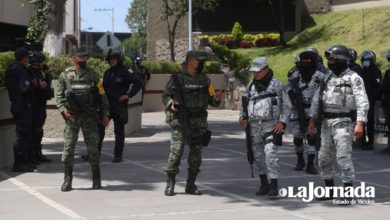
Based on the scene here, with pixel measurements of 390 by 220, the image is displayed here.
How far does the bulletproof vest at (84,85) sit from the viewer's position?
28.4 feet

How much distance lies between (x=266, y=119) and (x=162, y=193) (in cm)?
161

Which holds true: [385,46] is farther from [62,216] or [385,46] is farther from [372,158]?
[62,216]

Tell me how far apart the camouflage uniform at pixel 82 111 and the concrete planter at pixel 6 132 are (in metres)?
2.22

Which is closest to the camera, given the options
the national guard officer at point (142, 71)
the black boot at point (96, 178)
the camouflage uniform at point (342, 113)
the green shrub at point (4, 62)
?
the camouflage uniform at point (342, 113)

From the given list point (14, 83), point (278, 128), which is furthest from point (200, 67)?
point (14, 83)

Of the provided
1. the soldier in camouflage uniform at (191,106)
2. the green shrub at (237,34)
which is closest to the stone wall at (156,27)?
the green shrub at (237,34)

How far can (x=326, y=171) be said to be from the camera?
8055mm

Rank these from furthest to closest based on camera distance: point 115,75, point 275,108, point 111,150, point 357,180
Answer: point 111,150 → point 115,75 → point 357,180 → point 275,108

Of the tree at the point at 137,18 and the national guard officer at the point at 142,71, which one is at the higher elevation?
the tree at the point at 137,18

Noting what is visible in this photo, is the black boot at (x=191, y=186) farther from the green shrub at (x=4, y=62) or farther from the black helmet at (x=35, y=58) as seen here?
the green shrub at (x=4, y=62)

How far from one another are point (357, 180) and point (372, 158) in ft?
8.76

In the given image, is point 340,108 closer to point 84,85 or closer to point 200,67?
point 200,67

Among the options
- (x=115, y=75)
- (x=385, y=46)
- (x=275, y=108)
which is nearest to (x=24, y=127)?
(x=115, y=75)

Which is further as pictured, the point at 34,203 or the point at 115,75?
the point at 115,75
